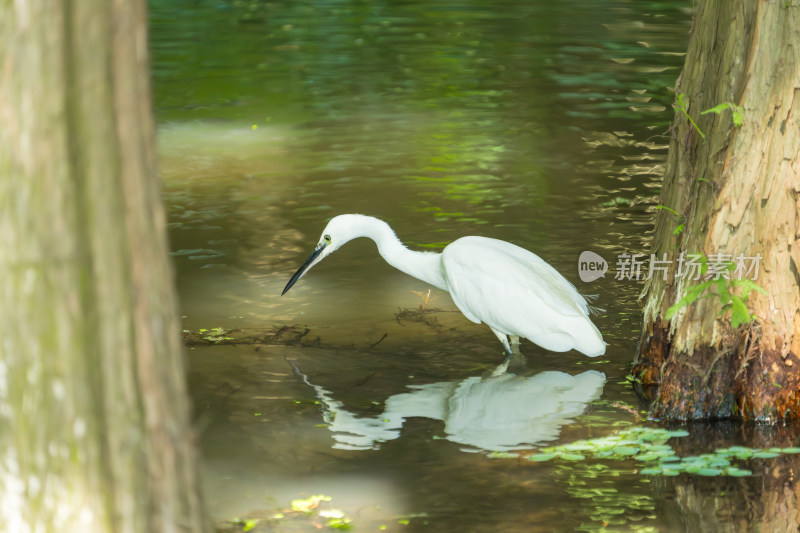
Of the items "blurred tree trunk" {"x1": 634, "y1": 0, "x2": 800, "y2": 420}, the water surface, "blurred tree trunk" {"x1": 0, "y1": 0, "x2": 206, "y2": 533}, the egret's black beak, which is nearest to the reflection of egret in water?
the water surface

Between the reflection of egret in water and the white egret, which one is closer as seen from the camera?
the reflection of egret in water

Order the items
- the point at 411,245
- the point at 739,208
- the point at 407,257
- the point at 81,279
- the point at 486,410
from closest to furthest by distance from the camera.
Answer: the point at 81,279 → the point at 739,208 → the point at 486,410 → the point at 407,257 → the point at 411,245

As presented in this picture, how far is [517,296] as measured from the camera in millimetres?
5758

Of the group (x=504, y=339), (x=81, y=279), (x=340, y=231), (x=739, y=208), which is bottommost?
(x=504, y=339)

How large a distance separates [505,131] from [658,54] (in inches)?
203

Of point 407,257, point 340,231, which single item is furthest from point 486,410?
point 340,231

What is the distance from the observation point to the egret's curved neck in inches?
246

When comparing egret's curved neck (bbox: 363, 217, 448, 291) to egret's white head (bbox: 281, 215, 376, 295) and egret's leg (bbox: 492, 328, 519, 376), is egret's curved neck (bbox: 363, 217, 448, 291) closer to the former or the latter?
egret's white head (bbox: 281, 215, 376, 295)

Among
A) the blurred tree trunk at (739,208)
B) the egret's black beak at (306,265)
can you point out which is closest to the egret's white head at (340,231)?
the egret's black beak at (306,265)

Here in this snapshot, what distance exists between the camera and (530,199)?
8844mm

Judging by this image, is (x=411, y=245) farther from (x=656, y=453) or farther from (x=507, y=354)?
(x=656, y=453)

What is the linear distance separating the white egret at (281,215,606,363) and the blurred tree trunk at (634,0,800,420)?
2.23 ft

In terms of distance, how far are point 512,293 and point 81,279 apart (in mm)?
3721

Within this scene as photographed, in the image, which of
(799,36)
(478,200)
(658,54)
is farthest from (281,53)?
(799,36)
